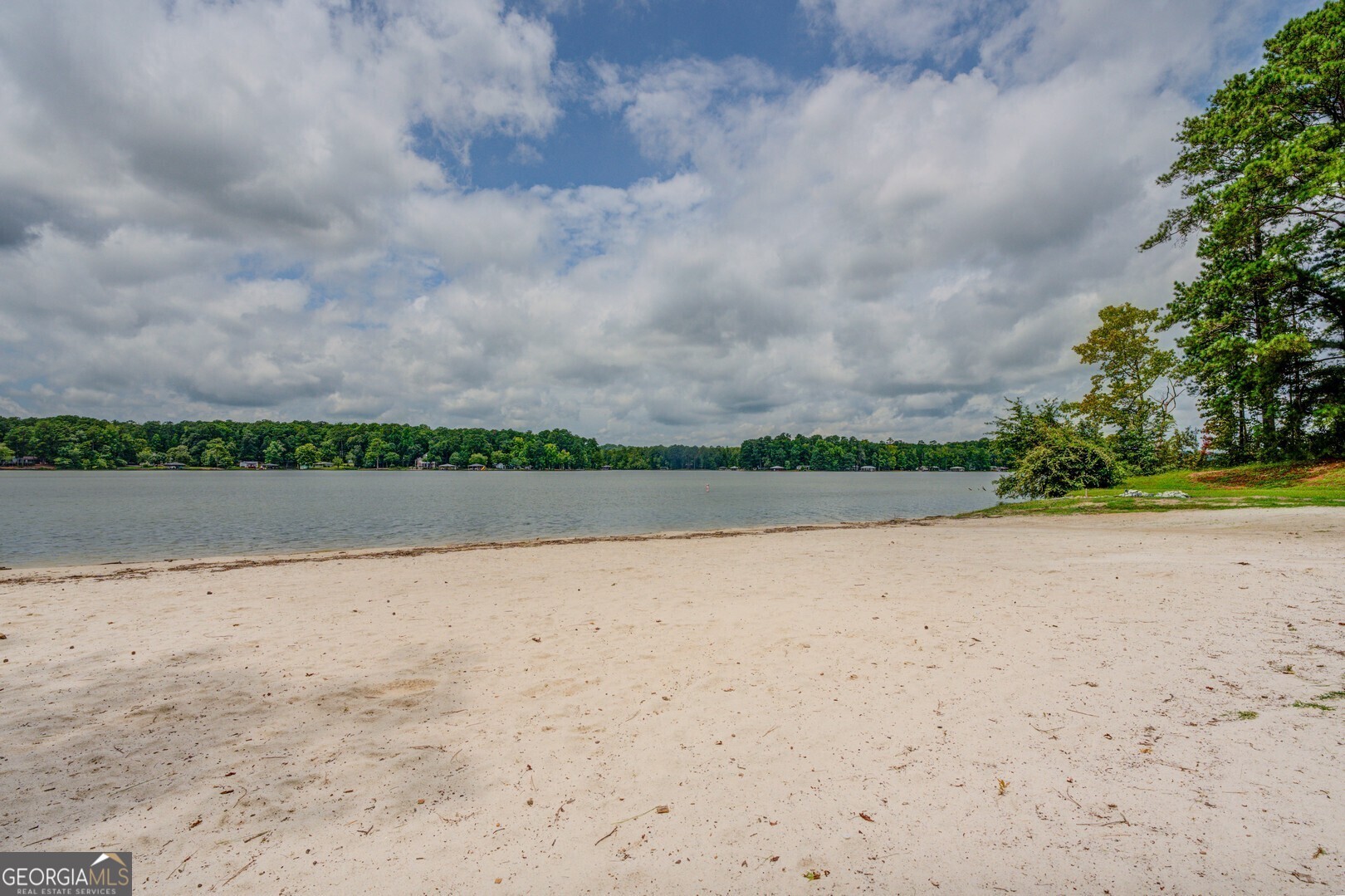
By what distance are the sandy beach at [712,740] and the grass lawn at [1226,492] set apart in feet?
41.8

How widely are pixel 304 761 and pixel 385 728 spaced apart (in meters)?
0.70

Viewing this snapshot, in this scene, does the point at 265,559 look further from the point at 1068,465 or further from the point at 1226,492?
the point at 1068,465

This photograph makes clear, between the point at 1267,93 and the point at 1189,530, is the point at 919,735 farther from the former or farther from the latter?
the point at 1267,93

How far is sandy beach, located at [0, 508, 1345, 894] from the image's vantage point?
133 inches

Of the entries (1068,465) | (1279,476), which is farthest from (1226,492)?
(1068,465)

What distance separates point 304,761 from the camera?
15.6ft

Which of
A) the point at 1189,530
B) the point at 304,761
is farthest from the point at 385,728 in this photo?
the point at 1189,530
